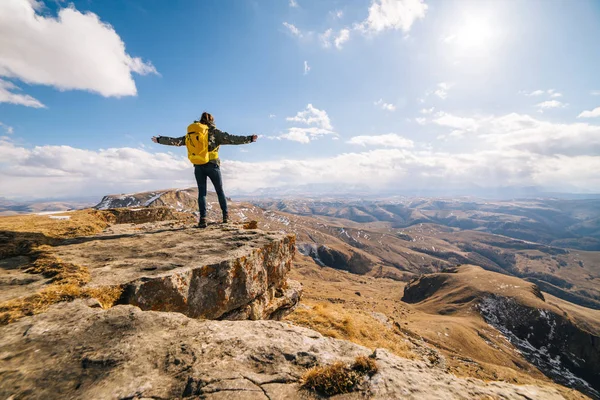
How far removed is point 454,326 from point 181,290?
270 feet

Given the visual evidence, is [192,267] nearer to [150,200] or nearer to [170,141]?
[170,141]

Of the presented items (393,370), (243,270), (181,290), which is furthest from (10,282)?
(393,370)

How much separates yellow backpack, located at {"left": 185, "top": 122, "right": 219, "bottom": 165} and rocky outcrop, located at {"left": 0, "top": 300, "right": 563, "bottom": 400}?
24.0ft

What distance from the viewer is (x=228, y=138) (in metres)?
12.4

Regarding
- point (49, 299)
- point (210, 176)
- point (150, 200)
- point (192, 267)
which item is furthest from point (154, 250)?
point (150, 200)

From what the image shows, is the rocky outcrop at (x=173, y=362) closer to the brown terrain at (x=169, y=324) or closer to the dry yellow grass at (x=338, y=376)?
the brown terrain at (x=169, y=324)

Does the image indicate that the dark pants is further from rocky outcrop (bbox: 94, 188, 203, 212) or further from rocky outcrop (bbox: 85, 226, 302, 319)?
rocky outcrop (bbox: 94, 188, 203, 212)

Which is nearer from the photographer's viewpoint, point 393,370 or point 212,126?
point 393,370

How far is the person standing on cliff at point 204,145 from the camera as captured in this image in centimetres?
1122

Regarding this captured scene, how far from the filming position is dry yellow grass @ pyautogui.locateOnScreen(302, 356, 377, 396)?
402 centimetres

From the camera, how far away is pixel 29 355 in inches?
148

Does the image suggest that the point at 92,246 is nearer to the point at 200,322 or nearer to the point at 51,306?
the point at 51,306

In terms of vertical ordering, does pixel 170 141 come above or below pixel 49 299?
above

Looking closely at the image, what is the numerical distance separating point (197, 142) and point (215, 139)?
4.03ft
